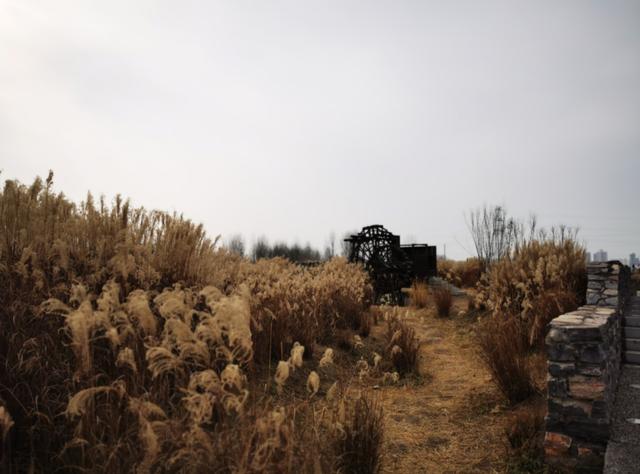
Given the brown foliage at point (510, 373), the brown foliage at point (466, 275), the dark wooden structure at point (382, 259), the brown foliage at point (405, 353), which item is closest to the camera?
the brown foliage at point (510, 373)

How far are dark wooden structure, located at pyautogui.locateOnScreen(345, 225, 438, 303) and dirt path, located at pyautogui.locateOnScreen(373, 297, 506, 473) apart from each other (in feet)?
28.4

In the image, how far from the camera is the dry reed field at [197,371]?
2.41 m

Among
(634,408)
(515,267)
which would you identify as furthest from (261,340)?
(515,267)

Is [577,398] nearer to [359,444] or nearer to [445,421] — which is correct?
[445,421]

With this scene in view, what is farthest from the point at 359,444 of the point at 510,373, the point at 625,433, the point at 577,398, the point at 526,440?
the point at 510,373

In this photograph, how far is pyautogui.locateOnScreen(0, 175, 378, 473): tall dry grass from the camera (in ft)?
7.73

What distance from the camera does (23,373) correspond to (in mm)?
3092

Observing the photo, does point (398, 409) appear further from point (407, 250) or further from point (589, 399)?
point (407, 250)

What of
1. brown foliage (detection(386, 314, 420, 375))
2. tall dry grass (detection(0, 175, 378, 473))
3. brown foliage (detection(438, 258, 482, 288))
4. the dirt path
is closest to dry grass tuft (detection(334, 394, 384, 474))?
tall dry grass (detection(0, 175, 378, 473))

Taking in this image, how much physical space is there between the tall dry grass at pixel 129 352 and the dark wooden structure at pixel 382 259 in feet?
33.2

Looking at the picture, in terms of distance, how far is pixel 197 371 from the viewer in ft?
11.4

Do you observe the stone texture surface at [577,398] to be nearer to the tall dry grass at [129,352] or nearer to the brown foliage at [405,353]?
the tall dry grass at [129,352]

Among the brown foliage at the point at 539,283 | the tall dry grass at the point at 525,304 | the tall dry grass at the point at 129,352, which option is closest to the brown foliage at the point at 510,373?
the tall dry grass at the point at 525,304

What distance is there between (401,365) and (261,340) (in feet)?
7.26
